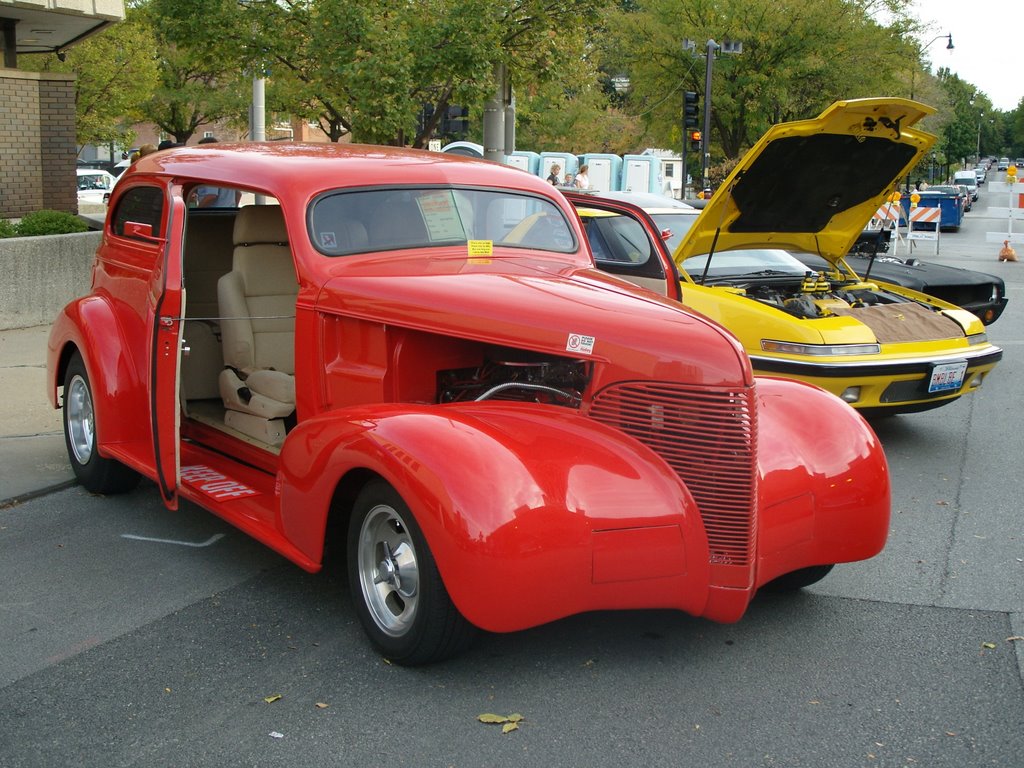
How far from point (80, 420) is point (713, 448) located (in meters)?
4.17

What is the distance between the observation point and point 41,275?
11.9 meters

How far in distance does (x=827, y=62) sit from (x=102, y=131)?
24831 millimetres

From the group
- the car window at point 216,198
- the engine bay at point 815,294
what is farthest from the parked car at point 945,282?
the car window at point 216,198

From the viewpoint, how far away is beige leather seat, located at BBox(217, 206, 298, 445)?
6.02m

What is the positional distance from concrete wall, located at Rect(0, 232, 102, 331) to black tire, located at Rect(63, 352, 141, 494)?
5.20 metres

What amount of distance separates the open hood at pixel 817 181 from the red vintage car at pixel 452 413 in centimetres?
239

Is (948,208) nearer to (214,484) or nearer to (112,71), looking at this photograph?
(112,71)

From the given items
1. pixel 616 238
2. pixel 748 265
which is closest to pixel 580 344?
pixel 616 238

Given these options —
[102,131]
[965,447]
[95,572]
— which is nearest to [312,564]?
[95,572]

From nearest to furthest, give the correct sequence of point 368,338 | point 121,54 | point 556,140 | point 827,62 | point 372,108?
point 368,338 < point 372,108 < point 121,54 < point 827,62 < point 556,140

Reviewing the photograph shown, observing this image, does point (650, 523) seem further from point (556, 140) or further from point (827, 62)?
point (556, 140)

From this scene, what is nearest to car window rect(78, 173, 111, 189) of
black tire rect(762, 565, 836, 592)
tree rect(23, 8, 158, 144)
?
tree rect(23, 8, 158, 144)

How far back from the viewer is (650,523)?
147 inches

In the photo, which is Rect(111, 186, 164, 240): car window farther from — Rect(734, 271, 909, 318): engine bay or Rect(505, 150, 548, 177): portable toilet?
Rect(505, 150, 548, 177): portable toilet
